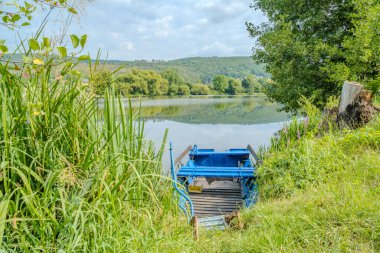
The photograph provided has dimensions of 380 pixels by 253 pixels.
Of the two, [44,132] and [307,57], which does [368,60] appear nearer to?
[307,57]

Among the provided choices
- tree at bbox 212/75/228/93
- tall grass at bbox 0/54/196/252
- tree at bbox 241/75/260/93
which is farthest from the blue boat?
tree at bbox 241/75/260/93

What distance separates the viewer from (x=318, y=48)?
8.34 m

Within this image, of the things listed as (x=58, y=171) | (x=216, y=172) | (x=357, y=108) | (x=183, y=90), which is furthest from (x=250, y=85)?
(x=58, y=171)

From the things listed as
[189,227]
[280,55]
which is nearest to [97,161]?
[189,227]

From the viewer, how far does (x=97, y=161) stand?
1976 mm

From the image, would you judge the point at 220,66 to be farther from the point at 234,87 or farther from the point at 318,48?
the point at 318,48

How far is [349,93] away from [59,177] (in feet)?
16.1

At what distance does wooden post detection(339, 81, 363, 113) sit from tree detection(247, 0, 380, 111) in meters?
2.92

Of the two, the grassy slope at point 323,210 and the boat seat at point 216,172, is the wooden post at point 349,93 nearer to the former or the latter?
the grassy slope at point 323,210

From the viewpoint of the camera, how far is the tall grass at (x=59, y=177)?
1.53 metres

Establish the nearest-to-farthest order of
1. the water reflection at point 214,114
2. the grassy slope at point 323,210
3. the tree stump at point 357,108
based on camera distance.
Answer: the grassy slope at point 323,210, the tree stump at point 357,108, the water reflection at point 214,114

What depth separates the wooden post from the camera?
471 cm

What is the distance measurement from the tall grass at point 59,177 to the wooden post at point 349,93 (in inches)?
162

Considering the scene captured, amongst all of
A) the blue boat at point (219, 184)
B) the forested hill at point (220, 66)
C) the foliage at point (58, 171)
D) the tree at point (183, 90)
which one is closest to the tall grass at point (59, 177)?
the foliage at point (58, 171)
